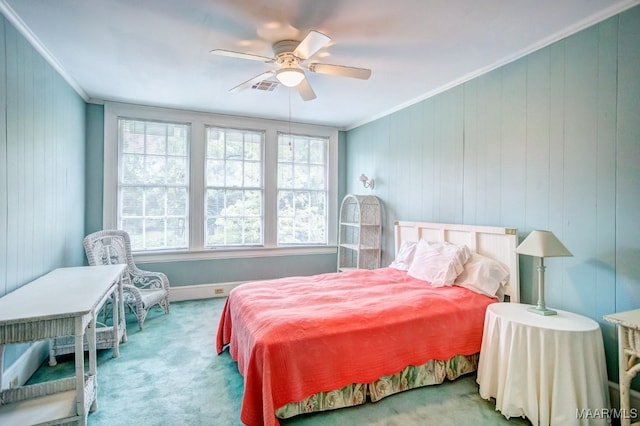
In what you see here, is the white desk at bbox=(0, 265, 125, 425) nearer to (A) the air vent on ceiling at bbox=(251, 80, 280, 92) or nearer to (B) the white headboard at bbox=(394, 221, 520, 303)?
(A) the air vent on ceiling at bbox=(251, 80, 280, 92)

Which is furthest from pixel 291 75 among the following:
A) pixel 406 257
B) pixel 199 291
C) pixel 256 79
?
pixel 199 291

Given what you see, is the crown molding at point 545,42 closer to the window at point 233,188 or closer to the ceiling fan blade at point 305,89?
the ceiling fan blade at point 305,89

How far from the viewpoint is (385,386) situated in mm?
2297

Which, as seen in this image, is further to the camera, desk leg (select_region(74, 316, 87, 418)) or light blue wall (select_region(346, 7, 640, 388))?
light blue wall (select_region(346, 7, 640, 388))

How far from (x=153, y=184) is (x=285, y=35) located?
309cm

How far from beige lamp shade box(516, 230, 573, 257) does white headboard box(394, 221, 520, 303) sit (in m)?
0.51

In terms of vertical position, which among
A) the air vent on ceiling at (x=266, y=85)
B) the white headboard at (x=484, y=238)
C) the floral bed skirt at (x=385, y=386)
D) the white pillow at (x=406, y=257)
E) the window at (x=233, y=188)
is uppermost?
the air vent on ceiling at (x=266, y=85)

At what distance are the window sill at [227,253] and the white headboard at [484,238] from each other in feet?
6.25

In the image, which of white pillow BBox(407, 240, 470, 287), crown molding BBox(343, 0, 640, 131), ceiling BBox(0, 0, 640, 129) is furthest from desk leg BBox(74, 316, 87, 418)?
crown molding BBox(343, 0, 640, 131)

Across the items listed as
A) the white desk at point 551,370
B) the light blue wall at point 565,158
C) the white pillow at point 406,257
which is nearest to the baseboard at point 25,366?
the white desk at point 551,370

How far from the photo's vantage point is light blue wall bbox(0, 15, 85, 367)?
2271 mm

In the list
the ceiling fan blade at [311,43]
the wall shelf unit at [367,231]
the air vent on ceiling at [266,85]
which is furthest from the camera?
the wall shelf unit at [367,231]

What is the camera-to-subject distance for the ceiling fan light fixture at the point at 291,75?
2512mm

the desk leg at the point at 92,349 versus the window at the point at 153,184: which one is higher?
the window at the point at 153,184
